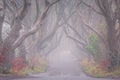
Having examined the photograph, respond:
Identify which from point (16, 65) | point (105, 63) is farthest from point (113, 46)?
point (16, 65)

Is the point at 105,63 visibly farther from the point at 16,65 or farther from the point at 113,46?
the point at 16,65

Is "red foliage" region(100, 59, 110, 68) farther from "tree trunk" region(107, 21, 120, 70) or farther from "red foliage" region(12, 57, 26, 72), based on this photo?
"red foliage" region(12, 57, 26, 72)

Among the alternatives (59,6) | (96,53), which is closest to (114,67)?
(96,53)

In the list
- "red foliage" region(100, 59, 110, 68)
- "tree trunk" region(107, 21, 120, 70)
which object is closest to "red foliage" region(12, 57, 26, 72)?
"red foliage" region(100, 59, 110, 68)

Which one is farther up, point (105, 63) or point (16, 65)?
point (105, 63)

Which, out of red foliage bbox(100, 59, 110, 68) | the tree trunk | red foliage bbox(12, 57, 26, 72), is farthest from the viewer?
red foliage bbox(100, 59, 110, 68)

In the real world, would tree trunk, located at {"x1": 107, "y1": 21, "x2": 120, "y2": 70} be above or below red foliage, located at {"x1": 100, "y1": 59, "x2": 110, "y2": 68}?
above

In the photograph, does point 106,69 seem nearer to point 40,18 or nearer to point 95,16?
point 40,18

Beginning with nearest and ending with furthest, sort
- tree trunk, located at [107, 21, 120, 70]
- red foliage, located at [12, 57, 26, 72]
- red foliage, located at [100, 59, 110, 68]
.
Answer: red foliage, located at [12, 57, 26, 72], tree trunk, located at [107, 21, 120, 70], red foliage, located at [100, 59, 110, 68]

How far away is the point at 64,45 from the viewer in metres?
136

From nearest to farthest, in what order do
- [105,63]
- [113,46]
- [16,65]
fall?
1. [16,65]
2. [113,46]
3. [105,63]

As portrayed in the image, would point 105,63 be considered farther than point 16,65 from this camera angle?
Yes

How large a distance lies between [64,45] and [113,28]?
108214mm

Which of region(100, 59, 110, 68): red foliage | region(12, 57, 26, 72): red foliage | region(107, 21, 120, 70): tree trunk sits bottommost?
region(12, 57, 26, 72): red foliage
